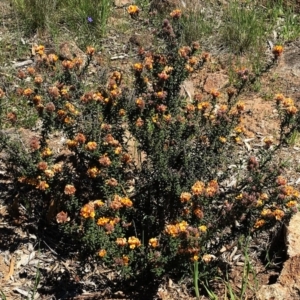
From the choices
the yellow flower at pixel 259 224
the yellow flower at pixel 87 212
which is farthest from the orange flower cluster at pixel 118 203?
the yellow flower at pixel 259 224

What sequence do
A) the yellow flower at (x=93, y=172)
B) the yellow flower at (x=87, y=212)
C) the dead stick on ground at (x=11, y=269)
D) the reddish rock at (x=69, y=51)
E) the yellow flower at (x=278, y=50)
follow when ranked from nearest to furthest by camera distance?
the yellow flower at (x=87, y=212), the yellow flower at (x=93, y=172), the yellow flower at (x=278, y=50), the dead stick on ground at (x=11, y=269), the reddish rock at (x=69, y=51)

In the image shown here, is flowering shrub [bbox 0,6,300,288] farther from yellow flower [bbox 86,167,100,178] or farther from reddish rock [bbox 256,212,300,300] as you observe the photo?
reddish rock [bbox 256,212,300,300]

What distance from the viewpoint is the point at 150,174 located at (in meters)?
3.27

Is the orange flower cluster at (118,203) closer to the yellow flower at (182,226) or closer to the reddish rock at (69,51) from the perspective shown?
the yellow flower at (182,226)

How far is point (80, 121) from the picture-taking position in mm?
3354

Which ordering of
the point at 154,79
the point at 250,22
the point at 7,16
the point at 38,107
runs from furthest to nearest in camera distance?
1. the point at 7,16
2. the point at 250,22
3. the point at 154,79
4. the point at 38,107

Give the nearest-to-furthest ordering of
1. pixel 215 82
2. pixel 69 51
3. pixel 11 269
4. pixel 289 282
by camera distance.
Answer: pixel 289 282 → pixel 11 269 → pixel 215 82 → pixel 69 51

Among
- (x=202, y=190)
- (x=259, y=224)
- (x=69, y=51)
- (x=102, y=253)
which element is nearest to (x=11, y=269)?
(x=102, y=253)

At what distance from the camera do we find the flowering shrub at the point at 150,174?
288 cm

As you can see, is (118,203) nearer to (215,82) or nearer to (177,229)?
(177,229)

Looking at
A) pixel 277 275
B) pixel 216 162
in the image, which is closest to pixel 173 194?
pixel 216 162

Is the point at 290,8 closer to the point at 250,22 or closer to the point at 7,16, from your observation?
the point at 250,22

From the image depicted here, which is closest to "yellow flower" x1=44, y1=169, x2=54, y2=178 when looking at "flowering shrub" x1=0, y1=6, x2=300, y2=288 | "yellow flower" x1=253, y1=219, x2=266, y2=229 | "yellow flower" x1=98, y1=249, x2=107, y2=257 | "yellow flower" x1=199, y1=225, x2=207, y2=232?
"flowering shrub" x1=0, y1=6, x2=300, y2=288

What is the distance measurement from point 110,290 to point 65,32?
334 centimetres
